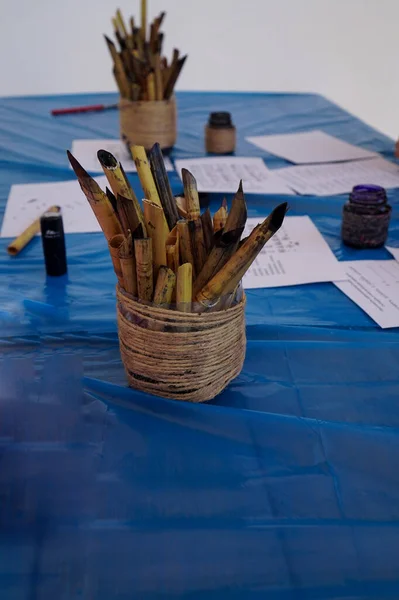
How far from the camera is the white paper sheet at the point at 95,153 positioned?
1.19 meters

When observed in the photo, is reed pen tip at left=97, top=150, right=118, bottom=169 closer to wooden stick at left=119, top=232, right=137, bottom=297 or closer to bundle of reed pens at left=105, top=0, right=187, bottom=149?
wooden stick at left=119, top=232, right=137, bottom=297

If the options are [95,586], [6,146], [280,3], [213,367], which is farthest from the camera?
[280,3]

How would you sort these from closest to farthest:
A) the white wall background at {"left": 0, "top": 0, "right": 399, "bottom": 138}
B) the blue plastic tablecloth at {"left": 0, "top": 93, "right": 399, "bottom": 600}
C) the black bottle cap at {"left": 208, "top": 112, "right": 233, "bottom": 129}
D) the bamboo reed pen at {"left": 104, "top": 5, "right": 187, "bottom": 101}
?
the blue plastic tablecloth at {"left": 0, "top": 93, "right": 399, "bottom": 600}, the bamboo reed pen at {"left": 104, "top": 5, "right": 187, "bottom": 101}, the black bottle cap at {"left": 208, "top": 112, "right": 233, "bottom": 129}, the white wall background at {"left": 0, "top": 0, "right": 399, "bottom": 138}

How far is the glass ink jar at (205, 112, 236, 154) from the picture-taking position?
1.27m

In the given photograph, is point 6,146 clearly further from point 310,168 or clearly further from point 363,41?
point 363,41

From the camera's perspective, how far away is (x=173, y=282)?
500 millimetres

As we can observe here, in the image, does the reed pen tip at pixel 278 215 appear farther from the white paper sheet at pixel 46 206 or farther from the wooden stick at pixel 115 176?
the white paper sheet at pixel 46 206

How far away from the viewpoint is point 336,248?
857mm

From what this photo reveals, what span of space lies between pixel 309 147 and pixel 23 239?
0.72 m

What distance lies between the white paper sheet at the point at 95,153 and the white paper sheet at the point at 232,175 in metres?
0.06

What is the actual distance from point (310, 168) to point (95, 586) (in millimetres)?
964

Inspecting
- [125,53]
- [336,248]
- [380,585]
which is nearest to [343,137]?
[125,53]

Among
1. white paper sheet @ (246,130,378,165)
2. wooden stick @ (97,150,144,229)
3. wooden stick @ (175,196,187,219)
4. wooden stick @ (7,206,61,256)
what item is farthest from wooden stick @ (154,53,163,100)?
wooden stick @ (97,150,144,229)

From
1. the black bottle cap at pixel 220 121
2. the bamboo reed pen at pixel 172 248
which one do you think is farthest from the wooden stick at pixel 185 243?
the black bottle cap at pixel 220 121
